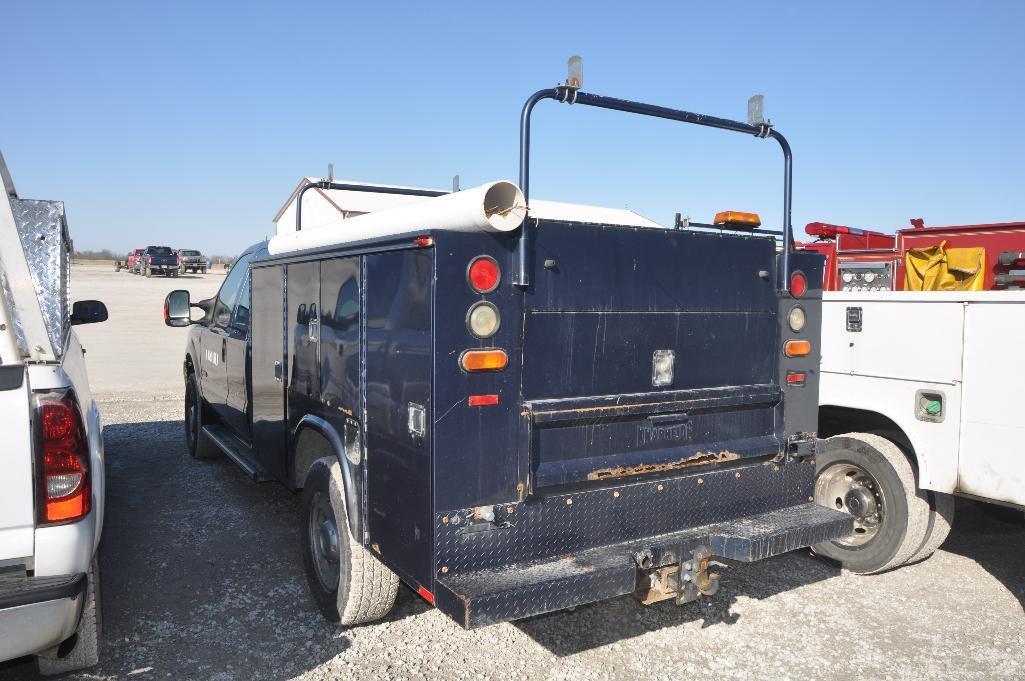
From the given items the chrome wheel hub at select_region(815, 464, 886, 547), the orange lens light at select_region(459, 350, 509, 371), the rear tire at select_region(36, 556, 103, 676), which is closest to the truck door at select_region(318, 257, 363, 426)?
the orange lens light at select_region(459, 350, 509, 371)

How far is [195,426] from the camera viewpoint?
23.9ft

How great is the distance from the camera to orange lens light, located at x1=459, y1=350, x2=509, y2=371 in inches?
120

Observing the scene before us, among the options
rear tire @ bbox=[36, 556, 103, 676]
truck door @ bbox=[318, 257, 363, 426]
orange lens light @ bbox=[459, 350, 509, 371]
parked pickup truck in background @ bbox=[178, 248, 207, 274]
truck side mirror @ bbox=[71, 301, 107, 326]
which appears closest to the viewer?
orange lens light @ bbox=[459, 350, 509, 371]

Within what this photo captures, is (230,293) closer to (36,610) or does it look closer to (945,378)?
(36,610)

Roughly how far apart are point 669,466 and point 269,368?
2619 millimetres

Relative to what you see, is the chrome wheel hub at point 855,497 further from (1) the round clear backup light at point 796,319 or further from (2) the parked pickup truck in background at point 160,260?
(2) the parked pickup truck in background at point 160,260

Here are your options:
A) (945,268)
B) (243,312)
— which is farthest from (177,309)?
(945,268)

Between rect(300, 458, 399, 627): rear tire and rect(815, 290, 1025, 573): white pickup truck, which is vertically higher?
rect(815, 290, 1025, 573): white pickup truck

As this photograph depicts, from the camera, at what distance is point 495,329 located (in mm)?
3117

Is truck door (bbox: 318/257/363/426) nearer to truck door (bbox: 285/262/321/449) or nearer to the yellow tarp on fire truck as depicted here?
truck door (bbox: 285/262/321/449)

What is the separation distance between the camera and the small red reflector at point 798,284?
4043mm

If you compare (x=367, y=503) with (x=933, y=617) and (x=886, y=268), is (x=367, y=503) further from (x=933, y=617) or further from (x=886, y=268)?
(x=886, y=268)

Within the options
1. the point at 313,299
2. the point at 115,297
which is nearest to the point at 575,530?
the point at 313,299

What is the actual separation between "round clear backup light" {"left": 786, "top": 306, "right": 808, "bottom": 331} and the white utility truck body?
0.87 meters
